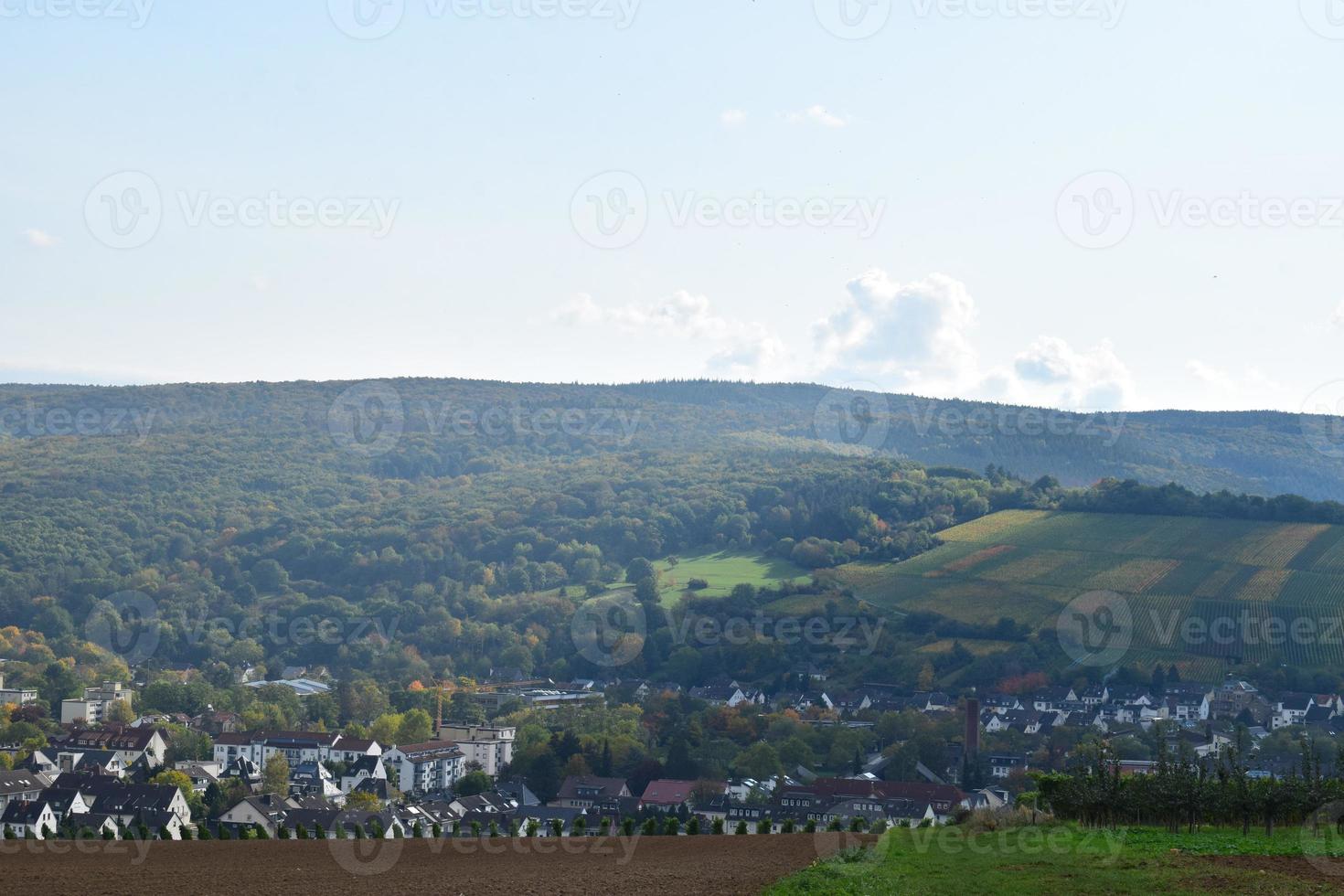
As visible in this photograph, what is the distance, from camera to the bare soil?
2392 centimetres

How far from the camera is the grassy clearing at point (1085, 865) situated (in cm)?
2084

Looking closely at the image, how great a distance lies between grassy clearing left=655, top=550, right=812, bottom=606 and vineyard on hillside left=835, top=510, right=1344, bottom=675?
23.8ft

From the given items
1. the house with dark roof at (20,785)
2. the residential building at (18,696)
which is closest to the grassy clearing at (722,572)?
the residential building at (18,696)

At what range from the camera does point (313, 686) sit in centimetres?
11125

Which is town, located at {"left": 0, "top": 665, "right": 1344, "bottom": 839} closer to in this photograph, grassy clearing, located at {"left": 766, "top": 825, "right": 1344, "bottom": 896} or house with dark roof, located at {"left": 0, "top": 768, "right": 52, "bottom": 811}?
house with dark roof, located at {"left": 0, "top": 768, "right": 52, "bottom": 811}

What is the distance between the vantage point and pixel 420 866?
2731 cm

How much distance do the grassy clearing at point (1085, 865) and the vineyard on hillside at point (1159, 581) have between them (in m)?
63.1

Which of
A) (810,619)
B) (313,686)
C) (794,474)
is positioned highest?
(794,474)

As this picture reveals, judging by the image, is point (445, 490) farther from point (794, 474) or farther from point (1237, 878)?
point (1237, 878)

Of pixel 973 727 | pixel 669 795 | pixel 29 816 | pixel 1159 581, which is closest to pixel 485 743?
pixel 669 795

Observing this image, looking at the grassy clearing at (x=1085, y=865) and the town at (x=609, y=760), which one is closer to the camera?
the grassy clearing at (x=1085, y=865)

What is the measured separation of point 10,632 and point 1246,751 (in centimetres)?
10145

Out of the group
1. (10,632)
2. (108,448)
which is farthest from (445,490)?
(10,632)

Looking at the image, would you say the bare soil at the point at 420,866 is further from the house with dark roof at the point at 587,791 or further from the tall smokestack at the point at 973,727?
the tall smokestack at the point at 973,727
